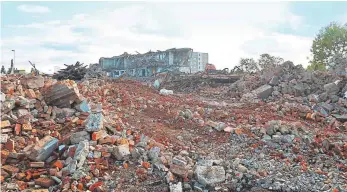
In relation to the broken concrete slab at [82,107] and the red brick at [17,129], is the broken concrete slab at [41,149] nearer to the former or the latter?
the red brick at [17,129]

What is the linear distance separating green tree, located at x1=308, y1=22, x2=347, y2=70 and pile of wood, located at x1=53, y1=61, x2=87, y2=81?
61.1ft

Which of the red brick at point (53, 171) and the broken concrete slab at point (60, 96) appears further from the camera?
the broken concrete slab at point (60, 96)

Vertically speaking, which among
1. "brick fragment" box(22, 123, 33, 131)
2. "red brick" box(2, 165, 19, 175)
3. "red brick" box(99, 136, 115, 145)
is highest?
"brick fragment" box(22, 123, 33, 131)

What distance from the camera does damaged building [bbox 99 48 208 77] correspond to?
2614cm

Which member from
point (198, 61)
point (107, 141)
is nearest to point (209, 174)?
Answer: point (107, 141)

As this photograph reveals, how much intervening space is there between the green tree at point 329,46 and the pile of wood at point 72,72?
18.6 m

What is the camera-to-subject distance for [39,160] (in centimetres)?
481

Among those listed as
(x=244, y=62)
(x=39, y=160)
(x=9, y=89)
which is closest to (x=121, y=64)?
(x=244, y=62)

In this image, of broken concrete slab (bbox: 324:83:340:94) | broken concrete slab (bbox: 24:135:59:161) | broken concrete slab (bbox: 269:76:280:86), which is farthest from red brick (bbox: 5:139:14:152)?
broken concrete slab (bbox: 269:76:280:86)

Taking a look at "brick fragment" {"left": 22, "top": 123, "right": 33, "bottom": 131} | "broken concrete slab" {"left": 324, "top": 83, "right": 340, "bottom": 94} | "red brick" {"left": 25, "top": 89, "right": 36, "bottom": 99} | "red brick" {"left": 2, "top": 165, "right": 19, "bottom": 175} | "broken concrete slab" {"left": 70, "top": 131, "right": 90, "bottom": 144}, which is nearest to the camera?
"red brick" {"left": 2, "top": 165, "right": 19, "bottom": 175}

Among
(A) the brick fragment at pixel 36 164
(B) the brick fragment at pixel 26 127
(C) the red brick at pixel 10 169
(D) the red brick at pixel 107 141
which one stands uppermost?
(B) the brick fragment at pixel 26 127

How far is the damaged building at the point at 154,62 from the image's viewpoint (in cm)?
2614

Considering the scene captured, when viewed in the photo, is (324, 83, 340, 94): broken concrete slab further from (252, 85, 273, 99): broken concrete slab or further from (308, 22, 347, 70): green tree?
(308, 22, 347, 70): green tree

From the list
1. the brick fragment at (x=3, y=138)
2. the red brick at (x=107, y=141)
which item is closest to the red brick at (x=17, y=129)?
the brick fragment at (x=3, y=138)
